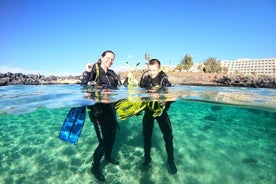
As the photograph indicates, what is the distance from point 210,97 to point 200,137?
228 centimetres

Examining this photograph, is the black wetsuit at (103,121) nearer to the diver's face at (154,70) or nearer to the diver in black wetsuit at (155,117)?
the diver in black wetsuit at (155,117)

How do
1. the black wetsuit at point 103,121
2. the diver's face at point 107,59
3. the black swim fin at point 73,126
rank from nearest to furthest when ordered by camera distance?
the black wetsuit at point 103,121
the black swim fin at point 73,126
the diver's face at point 107,59

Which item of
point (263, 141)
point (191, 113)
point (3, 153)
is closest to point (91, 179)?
point (3, 153)

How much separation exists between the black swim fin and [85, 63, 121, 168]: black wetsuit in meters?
0.46

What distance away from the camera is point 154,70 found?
7.48 metres

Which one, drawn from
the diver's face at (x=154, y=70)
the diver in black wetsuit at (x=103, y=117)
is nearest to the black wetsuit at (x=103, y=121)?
the diver in black wetsuit at (x=103, y=117)

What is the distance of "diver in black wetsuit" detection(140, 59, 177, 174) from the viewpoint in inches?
257

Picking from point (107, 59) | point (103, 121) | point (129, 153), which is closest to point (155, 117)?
point (103, 121)

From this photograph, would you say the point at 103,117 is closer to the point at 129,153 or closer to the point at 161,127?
the point at 161,127

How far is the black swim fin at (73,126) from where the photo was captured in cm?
667

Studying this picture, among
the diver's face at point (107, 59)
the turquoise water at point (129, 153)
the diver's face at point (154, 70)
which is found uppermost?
the diver's face at point (107, 59)

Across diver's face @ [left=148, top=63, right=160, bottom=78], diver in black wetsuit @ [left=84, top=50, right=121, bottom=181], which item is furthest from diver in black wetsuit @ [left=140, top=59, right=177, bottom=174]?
diver in black wetsuit @ [left=84, top=50, right=121, bottom=181]

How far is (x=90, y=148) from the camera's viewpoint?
372 inches

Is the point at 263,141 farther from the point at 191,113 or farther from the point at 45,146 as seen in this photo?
the point at 45,146
